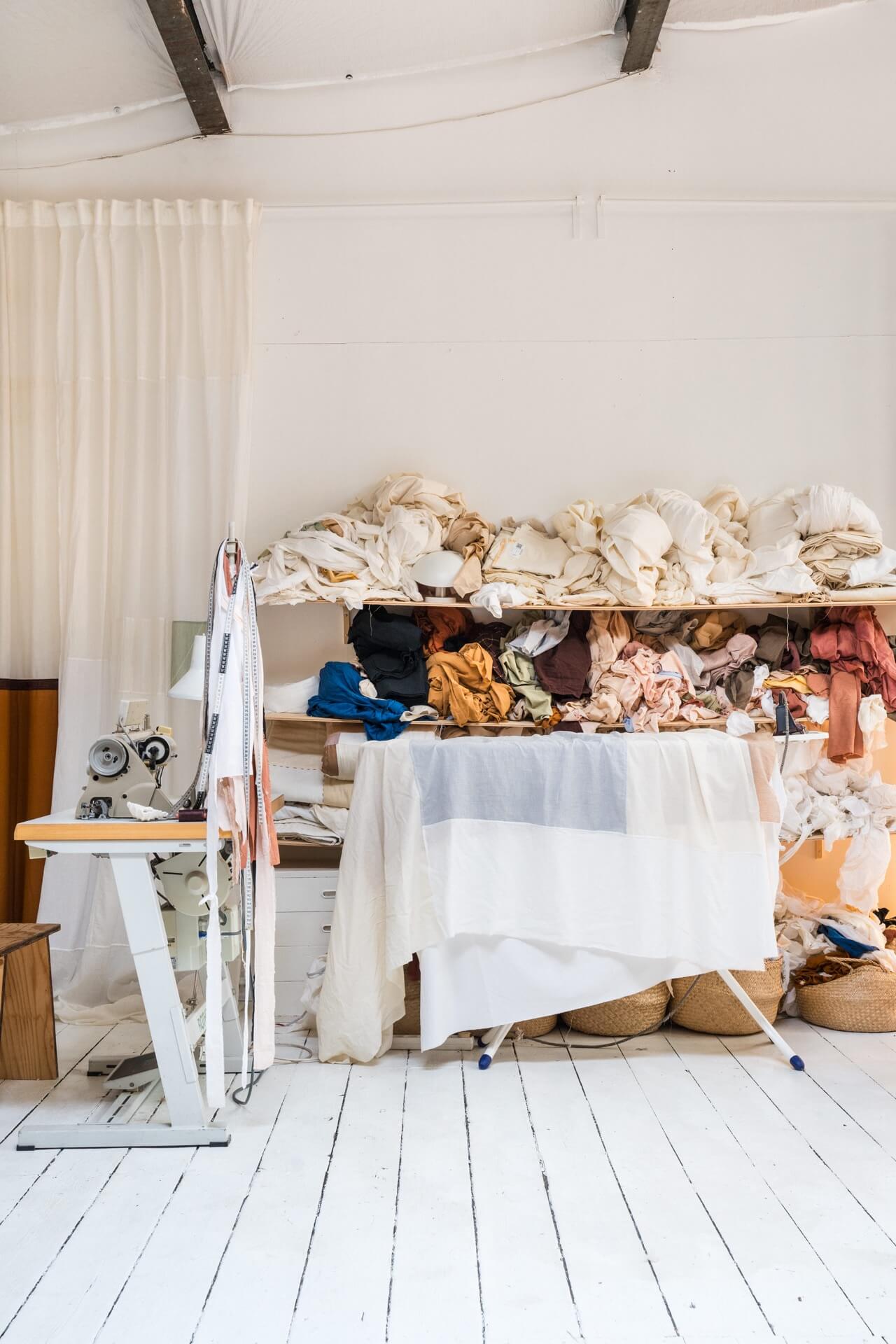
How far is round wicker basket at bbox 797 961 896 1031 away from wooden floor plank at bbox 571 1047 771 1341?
0.82 m

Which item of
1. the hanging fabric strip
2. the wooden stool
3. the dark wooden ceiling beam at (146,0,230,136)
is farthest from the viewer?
the dark wooden ceiling beam at (146,0,230,136)

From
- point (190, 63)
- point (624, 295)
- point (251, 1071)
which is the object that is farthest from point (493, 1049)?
point (190, 63)

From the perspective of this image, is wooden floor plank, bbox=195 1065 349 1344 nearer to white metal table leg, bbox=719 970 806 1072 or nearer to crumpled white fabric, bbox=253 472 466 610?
white metal table leg, bbox=719 970 806 1072

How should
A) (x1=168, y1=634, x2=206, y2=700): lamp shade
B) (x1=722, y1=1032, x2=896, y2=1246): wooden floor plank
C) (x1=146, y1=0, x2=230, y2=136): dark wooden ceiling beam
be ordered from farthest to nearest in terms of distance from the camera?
(x1=146, y1=0, x2=230, y2=136): dark wooden ceiling beam, (x1=168, y1=634, x2=206, y2=700): lamp shade, (x1=722, y1=1032, x2=896, y2=1246): wooden floor plank

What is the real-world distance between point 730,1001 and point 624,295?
2.68 metres

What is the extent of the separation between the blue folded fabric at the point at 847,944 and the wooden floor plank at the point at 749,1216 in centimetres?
84

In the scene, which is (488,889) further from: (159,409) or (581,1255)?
(159,409)

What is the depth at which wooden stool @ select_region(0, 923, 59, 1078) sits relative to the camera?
300 centimetres

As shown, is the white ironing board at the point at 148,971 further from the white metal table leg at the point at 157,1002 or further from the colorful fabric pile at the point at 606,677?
the colorful fabric pile at the point at 606,677

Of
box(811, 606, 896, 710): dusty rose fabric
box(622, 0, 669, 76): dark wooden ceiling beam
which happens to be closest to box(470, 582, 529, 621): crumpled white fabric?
box(811, 606, 896, 710): dusty rose fabric

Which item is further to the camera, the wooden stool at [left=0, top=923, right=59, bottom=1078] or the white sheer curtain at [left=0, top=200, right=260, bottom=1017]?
the white sheer curtain at [left=0, top=200, right=260, bottom=1017]

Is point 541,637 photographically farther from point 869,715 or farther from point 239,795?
point 239,795

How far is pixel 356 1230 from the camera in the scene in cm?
216

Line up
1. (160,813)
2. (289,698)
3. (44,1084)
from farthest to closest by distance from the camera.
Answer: (289,698), (44,1084), (160,813)
